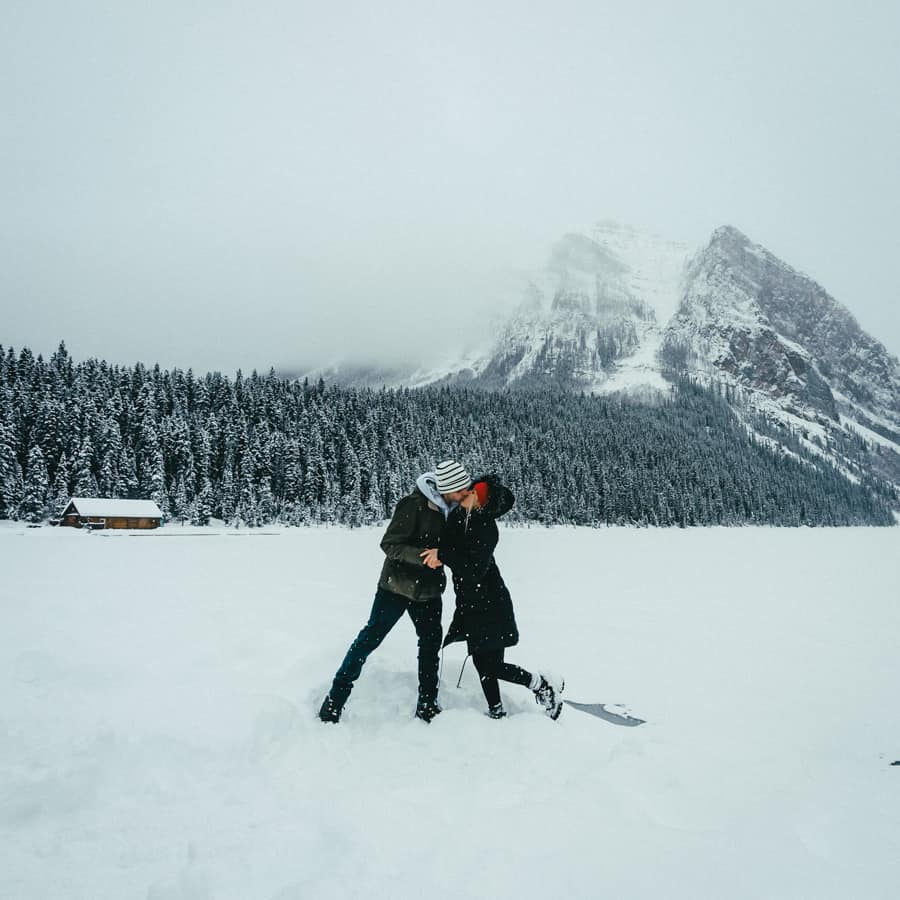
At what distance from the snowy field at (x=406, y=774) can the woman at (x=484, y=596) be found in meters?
0.38

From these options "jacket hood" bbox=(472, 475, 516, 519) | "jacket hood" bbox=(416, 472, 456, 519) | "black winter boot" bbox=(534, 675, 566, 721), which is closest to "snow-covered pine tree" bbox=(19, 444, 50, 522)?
"jacket hood" bbox=(416, 472, 456, 519)

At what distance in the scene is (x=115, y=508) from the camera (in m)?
58.6

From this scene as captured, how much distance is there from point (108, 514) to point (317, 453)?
29297 mm

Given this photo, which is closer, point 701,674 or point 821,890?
point 821,890

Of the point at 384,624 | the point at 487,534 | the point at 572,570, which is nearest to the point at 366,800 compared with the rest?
the point at 384,624

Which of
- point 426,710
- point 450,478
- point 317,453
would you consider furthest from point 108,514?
point 450,478

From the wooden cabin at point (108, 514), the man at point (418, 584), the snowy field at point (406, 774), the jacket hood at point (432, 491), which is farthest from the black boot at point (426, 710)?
the wooden cabin at point (108, 514)

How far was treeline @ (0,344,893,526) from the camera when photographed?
217 feet

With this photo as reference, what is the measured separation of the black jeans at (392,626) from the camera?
543cm

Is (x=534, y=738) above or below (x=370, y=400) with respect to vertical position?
below

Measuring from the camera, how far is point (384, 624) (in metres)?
5.51

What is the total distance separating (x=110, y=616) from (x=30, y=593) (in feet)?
12.2

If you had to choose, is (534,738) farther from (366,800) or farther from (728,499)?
(728,499)

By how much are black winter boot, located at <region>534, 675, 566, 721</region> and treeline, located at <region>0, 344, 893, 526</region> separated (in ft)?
223
